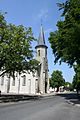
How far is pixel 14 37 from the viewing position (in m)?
32.9

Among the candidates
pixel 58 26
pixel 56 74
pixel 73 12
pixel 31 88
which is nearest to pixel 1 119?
pixel 73 12

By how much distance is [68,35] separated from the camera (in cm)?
3194

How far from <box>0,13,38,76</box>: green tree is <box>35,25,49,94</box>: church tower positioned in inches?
1479

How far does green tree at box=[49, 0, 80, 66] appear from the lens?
3039 centimetres

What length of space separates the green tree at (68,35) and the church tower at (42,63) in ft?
95.8

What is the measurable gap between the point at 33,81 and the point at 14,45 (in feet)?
130

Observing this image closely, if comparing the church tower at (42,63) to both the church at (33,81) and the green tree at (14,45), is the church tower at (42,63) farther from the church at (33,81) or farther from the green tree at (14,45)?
the green tree at (14,45)

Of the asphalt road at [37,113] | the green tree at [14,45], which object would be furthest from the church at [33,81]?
the asphalt road at [37,113]

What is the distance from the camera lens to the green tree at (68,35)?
3039 cm

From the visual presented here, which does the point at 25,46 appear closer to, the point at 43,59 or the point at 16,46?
the point at 16,46

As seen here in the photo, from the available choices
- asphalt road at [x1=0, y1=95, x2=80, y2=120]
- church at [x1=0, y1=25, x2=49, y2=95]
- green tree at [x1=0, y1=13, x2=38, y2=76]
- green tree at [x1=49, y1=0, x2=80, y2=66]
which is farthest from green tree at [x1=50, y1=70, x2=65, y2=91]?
asphalt road at [x1=0, y1=95, x2=80, y2=120]

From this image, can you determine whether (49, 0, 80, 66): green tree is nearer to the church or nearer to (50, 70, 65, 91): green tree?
the church

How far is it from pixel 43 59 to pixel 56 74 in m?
34.5

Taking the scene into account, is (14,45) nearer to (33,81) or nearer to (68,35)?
(68,35)
